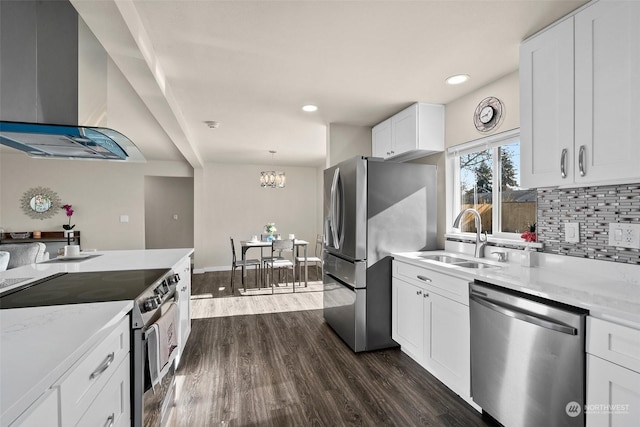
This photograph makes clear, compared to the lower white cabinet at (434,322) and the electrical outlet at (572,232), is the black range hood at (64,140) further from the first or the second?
the electrical outlet at (572,232)

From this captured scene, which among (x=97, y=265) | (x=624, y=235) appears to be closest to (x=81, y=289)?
(x=97, y=265)

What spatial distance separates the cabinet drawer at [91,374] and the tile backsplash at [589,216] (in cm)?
252

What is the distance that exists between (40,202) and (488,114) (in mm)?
7579

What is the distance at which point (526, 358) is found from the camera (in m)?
1.51

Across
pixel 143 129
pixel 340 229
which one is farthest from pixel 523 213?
pixel 143 129

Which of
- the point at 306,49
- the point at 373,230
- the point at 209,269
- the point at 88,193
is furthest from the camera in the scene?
the point at 209,269

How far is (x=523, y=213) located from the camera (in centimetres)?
239

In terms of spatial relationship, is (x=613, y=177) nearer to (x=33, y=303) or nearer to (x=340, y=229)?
(x=340, y=229)

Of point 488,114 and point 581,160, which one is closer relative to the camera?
point 581,160

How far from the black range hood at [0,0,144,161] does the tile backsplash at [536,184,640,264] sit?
2922 millimetres

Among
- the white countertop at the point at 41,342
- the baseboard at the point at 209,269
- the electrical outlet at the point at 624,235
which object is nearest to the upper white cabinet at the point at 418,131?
the electrical outlet at the point at 624,235

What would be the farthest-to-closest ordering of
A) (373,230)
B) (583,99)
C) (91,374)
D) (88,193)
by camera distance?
(88,193) < (373,230) < (583,99) < (91,374)

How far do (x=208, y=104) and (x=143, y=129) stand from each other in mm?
1647

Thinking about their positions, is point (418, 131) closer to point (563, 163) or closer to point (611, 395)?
point (563, 163)
